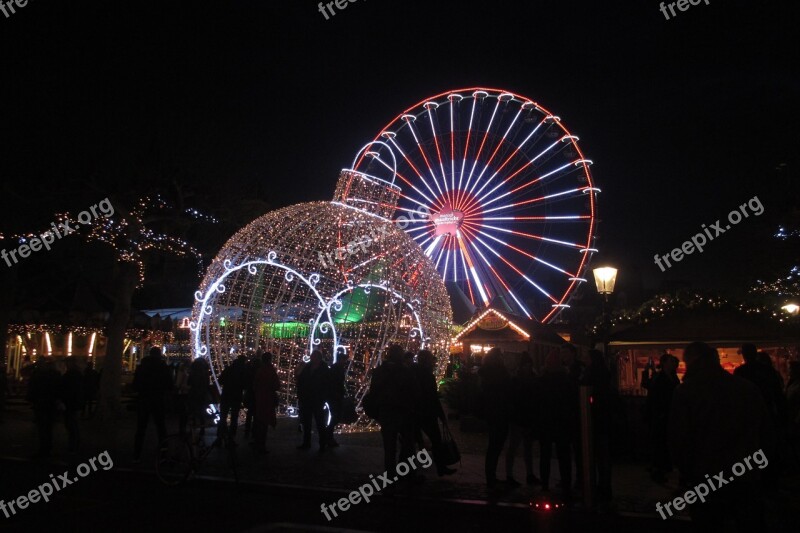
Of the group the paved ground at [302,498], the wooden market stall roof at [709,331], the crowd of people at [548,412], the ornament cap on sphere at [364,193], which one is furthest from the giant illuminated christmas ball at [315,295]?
the wooden market stall roof at [709,331]

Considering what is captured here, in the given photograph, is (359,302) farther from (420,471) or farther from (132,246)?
(132,246)

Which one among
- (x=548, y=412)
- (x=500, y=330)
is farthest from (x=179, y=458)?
(x=500, y=330)

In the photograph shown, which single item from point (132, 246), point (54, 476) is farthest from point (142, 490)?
point (132, 246)

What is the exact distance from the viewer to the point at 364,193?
46.3ft

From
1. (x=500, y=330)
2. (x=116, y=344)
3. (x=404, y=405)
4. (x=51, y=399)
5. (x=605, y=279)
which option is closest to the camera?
(x=404, y=405)

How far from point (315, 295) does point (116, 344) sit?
669 centimetres

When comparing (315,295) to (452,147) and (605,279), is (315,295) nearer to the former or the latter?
(605,279)

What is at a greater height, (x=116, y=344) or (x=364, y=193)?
(x=364, y=193)

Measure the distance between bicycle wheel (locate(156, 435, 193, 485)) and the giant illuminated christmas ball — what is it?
12.6 ft

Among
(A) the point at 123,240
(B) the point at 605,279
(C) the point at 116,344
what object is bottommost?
(C) the point at 116,344

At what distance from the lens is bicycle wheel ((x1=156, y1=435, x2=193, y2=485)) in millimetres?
7773

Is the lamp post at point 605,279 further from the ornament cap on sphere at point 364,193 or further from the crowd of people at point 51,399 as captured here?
the crowd of people at point 51,399

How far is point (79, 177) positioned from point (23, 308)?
654 cm

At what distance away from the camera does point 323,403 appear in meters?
10.1
